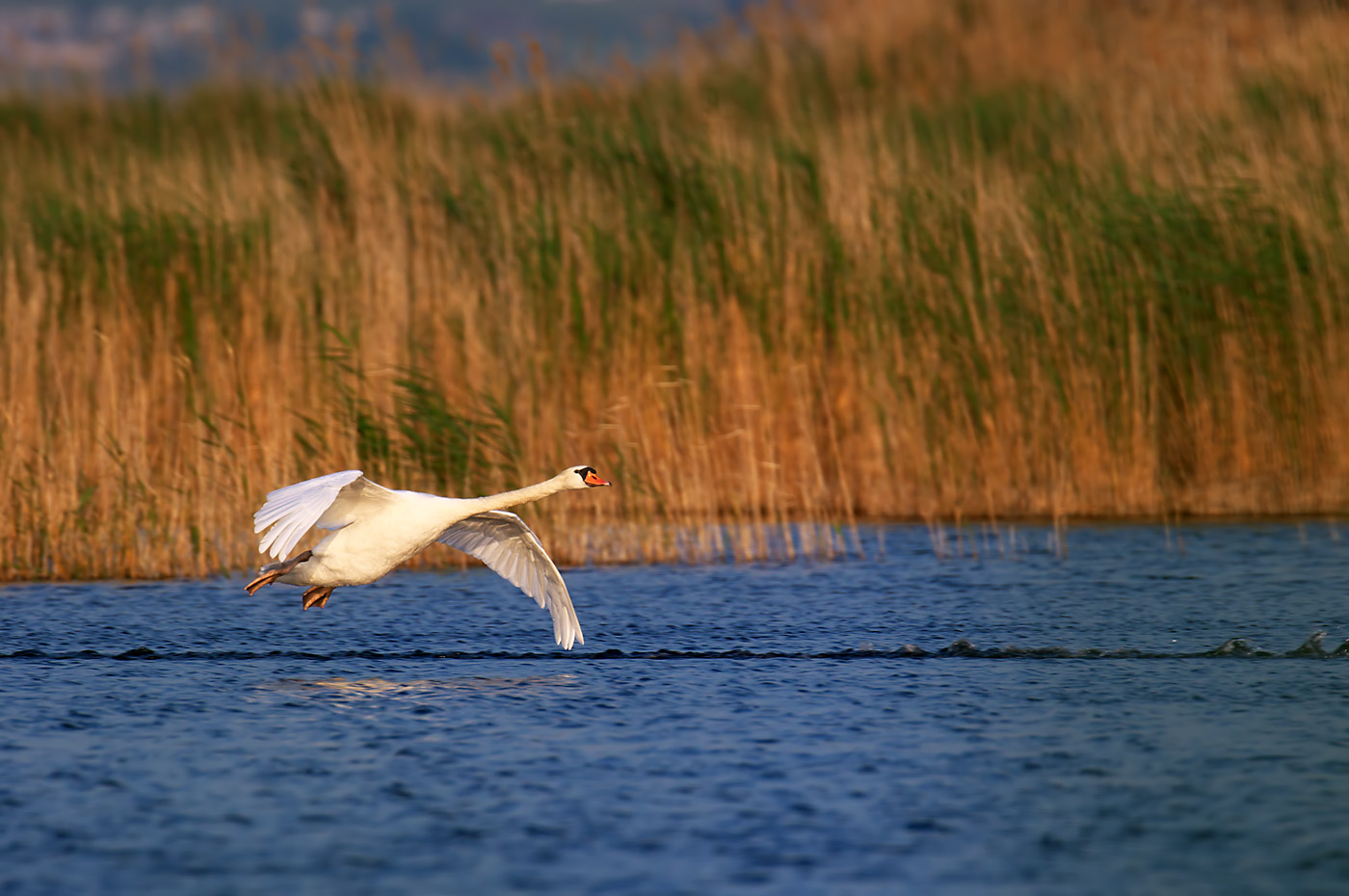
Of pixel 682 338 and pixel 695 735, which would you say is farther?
pixel 682 338

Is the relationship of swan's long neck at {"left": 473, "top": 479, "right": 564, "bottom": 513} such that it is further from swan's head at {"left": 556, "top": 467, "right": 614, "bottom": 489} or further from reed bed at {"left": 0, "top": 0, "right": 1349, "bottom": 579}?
reed bed at {"left": 0, "top": 0, "right": 1349, "bottom": 579}

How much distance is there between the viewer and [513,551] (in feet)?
22.4

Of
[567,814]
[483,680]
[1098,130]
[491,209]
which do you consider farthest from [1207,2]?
[567,814]

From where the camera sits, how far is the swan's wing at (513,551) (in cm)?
650

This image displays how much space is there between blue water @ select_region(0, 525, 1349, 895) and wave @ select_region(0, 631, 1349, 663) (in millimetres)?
21

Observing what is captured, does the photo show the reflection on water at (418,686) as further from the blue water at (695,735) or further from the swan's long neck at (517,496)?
the swan's long neck at (517,496)

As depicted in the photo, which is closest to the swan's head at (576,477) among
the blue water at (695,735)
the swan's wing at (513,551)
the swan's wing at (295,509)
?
the swan's wing at (513,551)

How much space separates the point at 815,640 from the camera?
655 cm

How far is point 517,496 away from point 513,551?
→ 440 mm

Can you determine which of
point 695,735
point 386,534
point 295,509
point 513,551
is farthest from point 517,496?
point 695,735

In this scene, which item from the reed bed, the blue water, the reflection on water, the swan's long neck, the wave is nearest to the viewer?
the blue water

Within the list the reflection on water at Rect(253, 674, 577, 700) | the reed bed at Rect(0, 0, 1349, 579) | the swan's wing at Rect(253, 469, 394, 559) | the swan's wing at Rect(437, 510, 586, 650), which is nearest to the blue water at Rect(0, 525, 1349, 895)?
the reflection on water at Rect(253, 674, 577, 700)

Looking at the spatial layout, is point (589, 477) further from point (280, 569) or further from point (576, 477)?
point (280, 569)

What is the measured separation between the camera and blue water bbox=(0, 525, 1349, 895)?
385 centimetres
